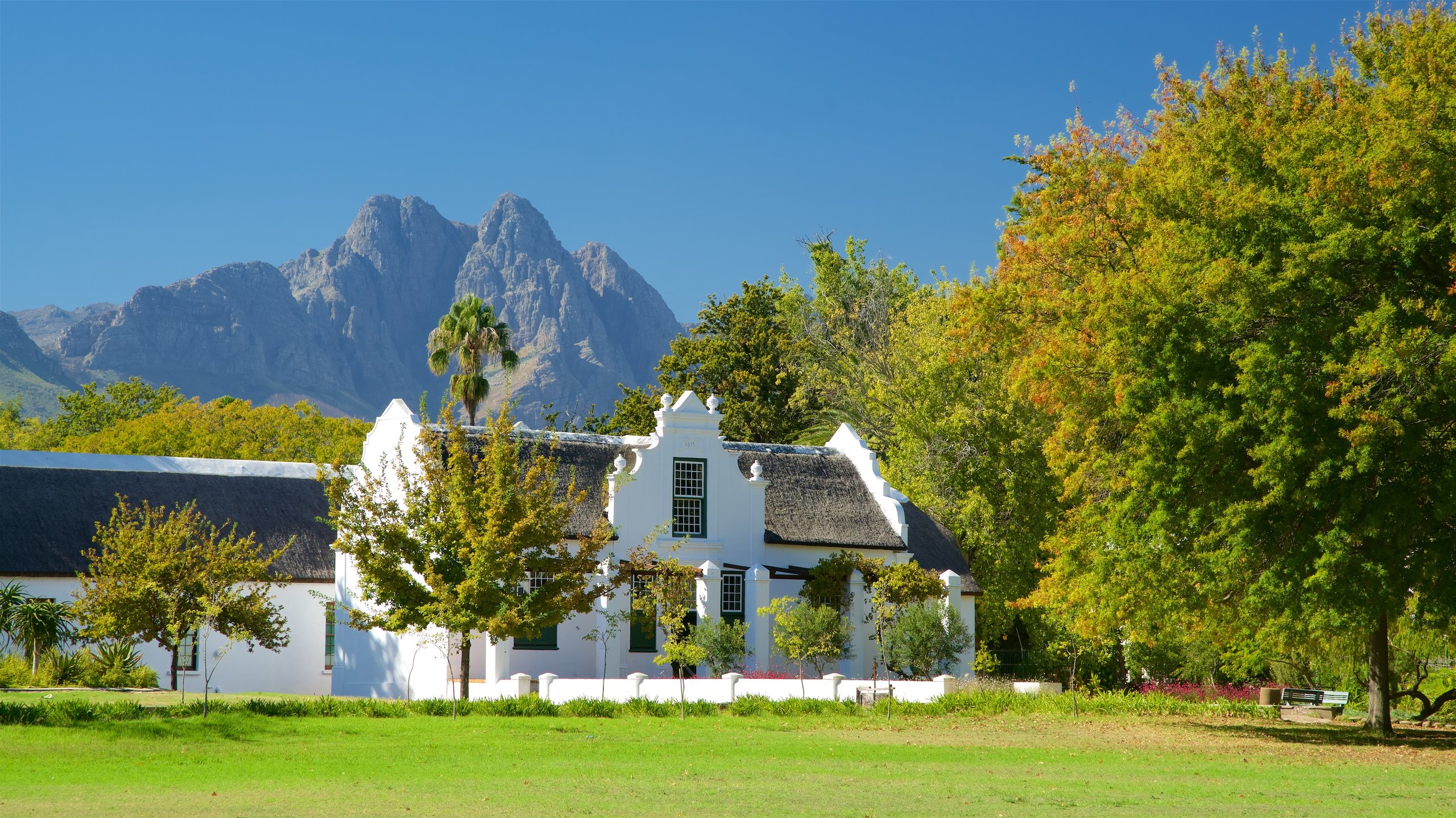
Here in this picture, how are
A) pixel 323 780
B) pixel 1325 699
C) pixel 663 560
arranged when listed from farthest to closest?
1. pixel 663 560
2. pixel 1325 699
3. pixel 323 780

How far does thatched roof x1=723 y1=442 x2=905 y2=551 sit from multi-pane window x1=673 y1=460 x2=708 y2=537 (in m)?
1.82

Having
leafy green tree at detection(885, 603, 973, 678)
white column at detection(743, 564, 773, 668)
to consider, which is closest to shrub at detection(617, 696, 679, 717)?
white column at detection(743, 564, 773, 668)

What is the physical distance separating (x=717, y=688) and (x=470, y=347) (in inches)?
879

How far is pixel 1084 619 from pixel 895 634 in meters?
9.62

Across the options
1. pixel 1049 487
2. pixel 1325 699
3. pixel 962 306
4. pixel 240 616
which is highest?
pixel 962 306

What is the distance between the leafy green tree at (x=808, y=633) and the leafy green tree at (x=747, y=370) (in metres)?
21.5

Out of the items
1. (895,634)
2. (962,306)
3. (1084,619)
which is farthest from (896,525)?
(1084,619)

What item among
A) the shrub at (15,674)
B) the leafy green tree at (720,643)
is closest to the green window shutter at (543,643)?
the leafy green tree at (720,643)

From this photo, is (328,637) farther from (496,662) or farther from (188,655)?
(496,662)

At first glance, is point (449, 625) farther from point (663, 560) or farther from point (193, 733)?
point (663, 560)

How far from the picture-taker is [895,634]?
112 ft

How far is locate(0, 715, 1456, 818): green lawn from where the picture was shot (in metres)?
13.7

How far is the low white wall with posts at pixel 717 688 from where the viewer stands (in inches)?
1099

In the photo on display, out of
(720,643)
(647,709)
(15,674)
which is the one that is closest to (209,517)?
(15,674)
